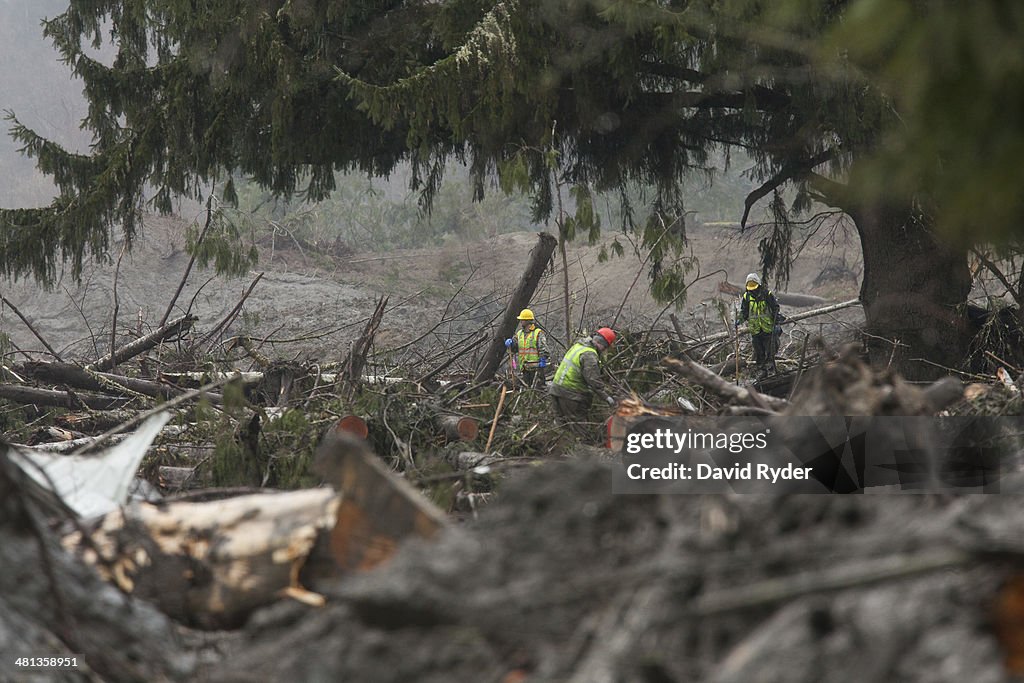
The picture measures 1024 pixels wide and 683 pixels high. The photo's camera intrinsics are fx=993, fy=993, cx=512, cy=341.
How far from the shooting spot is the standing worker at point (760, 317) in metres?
10.9

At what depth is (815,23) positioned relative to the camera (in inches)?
290

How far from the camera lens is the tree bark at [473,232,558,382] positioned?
10414 mm

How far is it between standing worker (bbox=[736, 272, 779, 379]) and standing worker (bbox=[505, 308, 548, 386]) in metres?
2.21

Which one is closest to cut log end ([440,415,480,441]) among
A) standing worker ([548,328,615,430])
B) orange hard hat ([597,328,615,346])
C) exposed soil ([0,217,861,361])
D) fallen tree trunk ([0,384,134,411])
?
standing worker ([548,328,615,430])

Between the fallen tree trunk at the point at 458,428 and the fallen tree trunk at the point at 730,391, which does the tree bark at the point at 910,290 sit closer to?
the fallen tree trunk at the point at 458,428

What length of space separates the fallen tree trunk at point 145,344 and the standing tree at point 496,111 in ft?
4.26

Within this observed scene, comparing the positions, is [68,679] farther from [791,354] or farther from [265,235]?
[265,235]

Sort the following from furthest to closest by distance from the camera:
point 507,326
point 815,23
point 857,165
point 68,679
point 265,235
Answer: point 265,235, point 507,326, point 815,23, point 68,679, point 857,165

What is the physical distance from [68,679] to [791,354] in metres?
11.0

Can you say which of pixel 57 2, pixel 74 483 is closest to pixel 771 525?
pixel 74 483

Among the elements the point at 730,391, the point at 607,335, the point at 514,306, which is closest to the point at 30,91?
the point at 514,306

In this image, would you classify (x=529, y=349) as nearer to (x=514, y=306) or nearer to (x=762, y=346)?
(x=514, y=306)

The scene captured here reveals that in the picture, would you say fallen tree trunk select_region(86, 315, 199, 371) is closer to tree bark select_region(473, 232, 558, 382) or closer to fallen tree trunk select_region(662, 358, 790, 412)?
tree bark select_region(473, 232, 558, 382)

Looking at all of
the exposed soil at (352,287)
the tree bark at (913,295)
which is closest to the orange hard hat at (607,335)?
the tree bark at (913,295)
